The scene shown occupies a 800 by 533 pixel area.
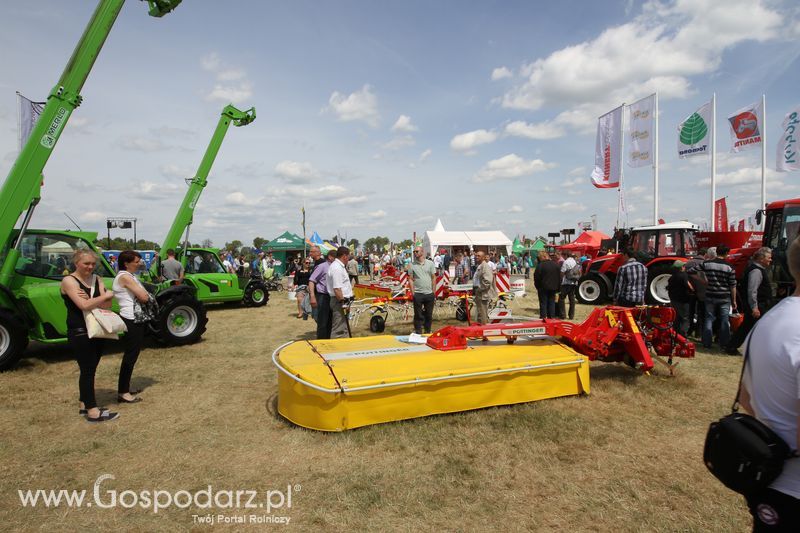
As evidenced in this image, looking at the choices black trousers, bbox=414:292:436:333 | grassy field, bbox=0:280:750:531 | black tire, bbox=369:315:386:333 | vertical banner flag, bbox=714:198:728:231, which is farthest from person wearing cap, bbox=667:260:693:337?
vertical banner flag, bbox=714:198:728:231

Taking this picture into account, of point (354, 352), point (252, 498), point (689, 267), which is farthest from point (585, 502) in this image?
point (689, 267)

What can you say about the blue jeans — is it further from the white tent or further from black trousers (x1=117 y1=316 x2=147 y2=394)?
the white tent

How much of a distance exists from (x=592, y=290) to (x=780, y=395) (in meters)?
11.5

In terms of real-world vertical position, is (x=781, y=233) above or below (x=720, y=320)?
above

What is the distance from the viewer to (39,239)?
6363 millimetres

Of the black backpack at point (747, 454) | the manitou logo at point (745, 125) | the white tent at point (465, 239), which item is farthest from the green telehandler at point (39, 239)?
the white tent at point (465, 239)

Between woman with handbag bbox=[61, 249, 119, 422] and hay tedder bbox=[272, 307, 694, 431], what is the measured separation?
1613 mm

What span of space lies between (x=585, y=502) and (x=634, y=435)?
126 cm

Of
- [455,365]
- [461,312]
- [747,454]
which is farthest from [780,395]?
[461,312]

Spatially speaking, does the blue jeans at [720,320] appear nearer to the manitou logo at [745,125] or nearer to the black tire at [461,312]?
the black tire at [461,312]

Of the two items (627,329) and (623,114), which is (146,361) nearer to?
(627,329)

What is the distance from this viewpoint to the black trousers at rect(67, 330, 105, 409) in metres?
4.00

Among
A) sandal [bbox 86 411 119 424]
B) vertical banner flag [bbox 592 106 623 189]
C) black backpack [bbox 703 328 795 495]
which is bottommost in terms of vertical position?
sandal [bbox 86 411 119 424]

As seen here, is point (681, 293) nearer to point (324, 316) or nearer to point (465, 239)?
point (324, 316)
